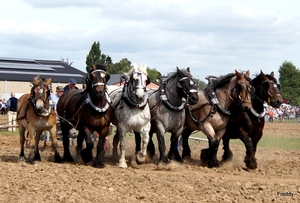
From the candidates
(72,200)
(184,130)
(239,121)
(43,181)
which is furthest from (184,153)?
(72,200)

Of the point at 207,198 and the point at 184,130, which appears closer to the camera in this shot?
the point at 207,198

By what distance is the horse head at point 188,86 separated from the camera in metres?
12.6

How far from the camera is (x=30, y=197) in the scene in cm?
893

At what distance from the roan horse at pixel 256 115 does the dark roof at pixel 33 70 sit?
44.4 metres

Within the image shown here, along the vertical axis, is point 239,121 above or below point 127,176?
above

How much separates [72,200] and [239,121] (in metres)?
5.93

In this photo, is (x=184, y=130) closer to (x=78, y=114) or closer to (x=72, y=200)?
(x=78, y=114)

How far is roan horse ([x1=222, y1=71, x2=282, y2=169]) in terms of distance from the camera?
1342 centimetres

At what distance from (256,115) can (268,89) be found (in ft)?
2.10

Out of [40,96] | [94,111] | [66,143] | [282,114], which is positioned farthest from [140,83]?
[282,114]

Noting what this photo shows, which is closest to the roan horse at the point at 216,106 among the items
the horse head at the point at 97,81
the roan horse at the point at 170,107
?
the roan horse at the point at 170,107

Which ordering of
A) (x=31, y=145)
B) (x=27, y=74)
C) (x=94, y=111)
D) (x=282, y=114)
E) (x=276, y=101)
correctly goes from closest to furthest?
1. (x=94, y=111)
2. (x=31, y=145)
3. (x=276, y=101)
4. (x=282, y=114)
5. (x=27, y=74)

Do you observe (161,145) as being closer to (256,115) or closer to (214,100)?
(214,100)

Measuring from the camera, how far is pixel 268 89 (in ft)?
44.4
